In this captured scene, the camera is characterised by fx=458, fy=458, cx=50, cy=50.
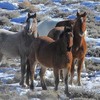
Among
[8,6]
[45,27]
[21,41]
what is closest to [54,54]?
[21,41]

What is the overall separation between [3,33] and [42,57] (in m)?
2.51

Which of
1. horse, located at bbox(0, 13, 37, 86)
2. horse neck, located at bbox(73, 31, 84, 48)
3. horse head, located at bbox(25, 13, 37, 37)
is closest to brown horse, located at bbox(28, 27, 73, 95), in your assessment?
horse head, located at bbox(25, 13, 37, 37)

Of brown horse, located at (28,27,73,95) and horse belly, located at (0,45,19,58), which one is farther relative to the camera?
horse belly, located at (0,45,19,58)

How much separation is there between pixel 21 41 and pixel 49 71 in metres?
1.78

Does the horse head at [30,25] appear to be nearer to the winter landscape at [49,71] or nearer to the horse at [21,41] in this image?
the horse at [21,41]

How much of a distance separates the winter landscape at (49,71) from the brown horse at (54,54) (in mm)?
545

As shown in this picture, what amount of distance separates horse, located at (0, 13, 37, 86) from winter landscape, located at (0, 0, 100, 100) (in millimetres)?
673

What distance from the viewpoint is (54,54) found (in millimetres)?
11367

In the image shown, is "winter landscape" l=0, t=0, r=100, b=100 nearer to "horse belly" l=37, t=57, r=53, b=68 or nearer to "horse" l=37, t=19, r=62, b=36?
"horse belly" l=37, t=57, r=53, b=68

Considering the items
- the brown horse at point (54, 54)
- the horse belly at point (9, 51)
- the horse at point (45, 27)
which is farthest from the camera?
the horse at point (45, 27)

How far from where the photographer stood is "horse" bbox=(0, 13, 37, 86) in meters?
12.8

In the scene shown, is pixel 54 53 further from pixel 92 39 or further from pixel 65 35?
pixel 92 39

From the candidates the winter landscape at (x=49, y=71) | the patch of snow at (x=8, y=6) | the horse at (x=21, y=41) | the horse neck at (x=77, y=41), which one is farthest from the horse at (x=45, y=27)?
the patch of snow at (x=8, y=6)

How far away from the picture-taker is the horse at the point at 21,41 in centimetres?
1284
